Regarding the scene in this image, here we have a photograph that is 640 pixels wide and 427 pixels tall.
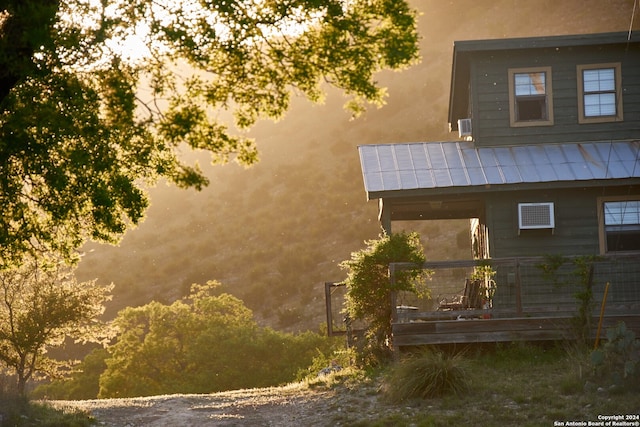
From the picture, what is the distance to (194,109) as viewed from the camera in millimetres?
11422

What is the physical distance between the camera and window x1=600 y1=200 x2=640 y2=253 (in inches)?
814

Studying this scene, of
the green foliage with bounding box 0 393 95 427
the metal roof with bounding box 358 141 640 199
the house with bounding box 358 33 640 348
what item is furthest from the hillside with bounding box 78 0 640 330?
the green foliage with bounding box 0 393 95 427

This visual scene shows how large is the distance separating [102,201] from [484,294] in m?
11.4

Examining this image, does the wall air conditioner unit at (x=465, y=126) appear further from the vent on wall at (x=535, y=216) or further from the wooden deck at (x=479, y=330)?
the wooden deck at (x=479, y=330)

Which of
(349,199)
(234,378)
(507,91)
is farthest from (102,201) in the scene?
(349,199)

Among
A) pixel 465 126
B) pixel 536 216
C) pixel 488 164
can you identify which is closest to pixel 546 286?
pixel 536 216

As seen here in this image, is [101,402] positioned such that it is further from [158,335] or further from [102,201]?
[158,335]

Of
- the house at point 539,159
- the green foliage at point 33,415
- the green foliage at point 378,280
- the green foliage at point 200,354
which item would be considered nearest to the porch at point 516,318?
the green foliage at point 378,280

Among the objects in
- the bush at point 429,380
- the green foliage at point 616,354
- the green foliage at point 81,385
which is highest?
the green foliage at point 616,354

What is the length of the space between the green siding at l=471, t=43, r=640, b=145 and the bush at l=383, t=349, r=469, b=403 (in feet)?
32.1

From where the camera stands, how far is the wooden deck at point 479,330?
16688 millimetres

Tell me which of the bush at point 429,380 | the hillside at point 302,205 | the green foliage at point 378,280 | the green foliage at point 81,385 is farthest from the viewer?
the hillside at point 302,205

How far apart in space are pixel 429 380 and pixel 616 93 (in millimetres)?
12180

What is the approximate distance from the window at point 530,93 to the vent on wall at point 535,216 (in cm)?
259
